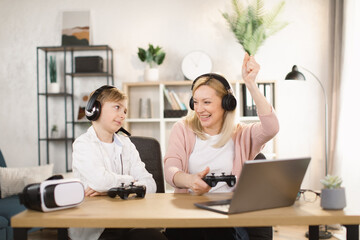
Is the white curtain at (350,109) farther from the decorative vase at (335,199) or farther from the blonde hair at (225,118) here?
the decorative vase at (335,199)

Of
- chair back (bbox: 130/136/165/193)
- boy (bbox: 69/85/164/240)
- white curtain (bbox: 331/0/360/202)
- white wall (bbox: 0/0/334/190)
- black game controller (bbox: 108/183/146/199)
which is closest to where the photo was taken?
black game controller (bbox: 108/183/146/199)

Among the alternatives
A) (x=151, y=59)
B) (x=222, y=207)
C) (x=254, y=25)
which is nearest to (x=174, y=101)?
(x=151, y=59)

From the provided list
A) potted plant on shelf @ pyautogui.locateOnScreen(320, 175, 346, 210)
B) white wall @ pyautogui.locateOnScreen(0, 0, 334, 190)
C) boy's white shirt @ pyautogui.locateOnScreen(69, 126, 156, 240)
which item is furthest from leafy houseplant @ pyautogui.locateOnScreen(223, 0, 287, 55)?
potted plant on shelf @ pyautogui.locateOnScreen(320, 175, 346, 210)

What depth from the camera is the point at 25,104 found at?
445 centimetres

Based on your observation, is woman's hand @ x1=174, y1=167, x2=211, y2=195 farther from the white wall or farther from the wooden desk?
the white wall

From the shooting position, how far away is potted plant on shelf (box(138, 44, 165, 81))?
4074 mm

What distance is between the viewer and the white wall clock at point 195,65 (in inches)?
163

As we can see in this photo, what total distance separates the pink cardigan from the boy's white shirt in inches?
5.7

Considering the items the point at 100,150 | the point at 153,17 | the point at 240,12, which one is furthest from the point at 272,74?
the point at 100,150

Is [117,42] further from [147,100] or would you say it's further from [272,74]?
[272,74]

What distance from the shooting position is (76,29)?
4285 mm

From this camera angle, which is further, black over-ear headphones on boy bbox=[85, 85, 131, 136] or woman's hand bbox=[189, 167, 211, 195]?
black over-ear headphones on boy bbox=[85, 85, 131, 136]

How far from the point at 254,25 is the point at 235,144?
2.44 metres

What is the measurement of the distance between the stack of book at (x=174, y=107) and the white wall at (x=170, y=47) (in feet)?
1.06
